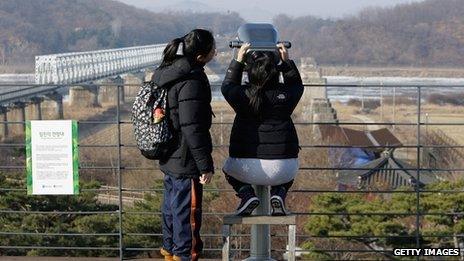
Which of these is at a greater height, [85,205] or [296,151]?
[296,151]

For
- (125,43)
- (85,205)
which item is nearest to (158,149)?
(85,205)

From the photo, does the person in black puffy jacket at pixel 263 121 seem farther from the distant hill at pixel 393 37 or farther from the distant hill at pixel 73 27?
the distant hill at pixel 393 37

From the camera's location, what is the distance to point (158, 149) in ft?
12.2

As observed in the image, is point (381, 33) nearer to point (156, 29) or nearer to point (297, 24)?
point (297, 24)

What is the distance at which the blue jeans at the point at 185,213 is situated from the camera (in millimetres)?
3750

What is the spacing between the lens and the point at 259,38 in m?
3.71

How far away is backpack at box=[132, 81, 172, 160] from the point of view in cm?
369

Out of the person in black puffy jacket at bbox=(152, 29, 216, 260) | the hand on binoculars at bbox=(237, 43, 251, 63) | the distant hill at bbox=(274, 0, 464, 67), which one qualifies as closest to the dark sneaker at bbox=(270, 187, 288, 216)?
the person in black puffy jacket at bbox=(152, 29, 216, 260)

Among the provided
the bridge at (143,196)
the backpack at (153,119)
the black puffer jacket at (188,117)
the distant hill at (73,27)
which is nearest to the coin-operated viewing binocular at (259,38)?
the black puffer jacket at (188,117)

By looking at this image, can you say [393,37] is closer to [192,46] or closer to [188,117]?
[192,46]

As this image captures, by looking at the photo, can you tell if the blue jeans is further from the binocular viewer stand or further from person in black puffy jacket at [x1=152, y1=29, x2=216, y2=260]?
the binocular viewer stand

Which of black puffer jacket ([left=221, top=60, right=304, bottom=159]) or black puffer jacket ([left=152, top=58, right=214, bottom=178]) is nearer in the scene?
black puffer jacket ([left=152, top=58, right=214, bottom=178])

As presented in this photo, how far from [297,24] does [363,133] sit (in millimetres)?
A: 99172

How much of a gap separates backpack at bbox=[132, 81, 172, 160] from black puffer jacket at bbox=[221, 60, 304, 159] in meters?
0.32
